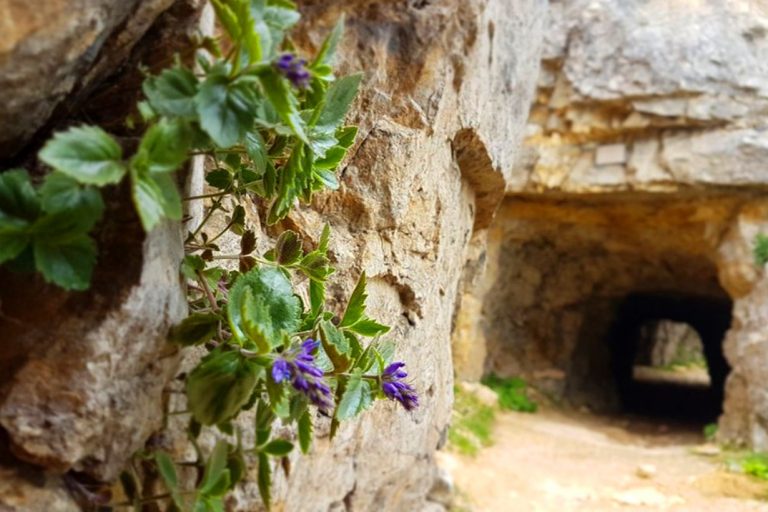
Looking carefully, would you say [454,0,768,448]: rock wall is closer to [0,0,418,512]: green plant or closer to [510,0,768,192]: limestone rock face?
[510,0,768,192]: limestone rock face

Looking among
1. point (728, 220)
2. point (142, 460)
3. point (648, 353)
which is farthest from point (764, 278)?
point (648, 353)

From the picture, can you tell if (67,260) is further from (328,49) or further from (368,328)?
(368,328)

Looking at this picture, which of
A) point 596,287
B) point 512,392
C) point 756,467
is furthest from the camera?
point 596,287

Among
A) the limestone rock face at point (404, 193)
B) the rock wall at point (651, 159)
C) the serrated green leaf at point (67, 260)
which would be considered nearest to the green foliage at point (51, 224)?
the serrated green leaf at point (67, 260)

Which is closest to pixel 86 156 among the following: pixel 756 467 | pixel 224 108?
pixel 224 108

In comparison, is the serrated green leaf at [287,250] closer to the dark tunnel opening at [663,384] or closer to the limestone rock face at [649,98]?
the limestone rock face at [649,98]

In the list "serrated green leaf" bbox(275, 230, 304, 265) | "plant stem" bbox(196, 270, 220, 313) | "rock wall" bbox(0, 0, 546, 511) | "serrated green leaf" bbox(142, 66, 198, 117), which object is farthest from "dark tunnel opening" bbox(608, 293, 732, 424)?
"serrated green leaf" bbox(142, 66, 198, 117)
